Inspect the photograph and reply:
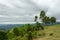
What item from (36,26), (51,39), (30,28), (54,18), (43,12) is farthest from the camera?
(54,18)

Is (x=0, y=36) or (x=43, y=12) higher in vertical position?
(x=43, y=12)

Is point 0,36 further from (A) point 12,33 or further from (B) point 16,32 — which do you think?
(B) point 16,32

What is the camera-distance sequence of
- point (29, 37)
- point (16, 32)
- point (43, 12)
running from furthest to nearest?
point (43, 12) → point (16, 32) → point (29, 37)

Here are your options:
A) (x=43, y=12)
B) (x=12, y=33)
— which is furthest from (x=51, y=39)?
(x=43, y=12)

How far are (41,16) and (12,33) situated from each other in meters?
54.1

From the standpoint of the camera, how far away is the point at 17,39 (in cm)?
6512

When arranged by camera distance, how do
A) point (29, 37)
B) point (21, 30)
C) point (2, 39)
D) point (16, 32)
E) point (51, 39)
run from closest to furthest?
point (2, 39) < point (51, 39) < point (29, 37) < point (16, 32) < point (21, 30)

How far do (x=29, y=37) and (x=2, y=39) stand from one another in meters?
15.7

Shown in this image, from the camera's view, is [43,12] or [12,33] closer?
[12,33]

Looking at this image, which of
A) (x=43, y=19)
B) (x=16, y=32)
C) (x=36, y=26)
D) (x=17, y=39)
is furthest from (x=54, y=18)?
(x=17, y=39)

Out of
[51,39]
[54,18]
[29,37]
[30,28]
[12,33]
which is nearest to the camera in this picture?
[51,39]

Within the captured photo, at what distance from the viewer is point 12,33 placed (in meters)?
75.8

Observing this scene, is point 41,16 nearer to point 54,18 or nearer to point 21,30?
point 54,18

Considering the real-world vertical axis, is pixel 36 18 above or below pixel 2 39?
above
